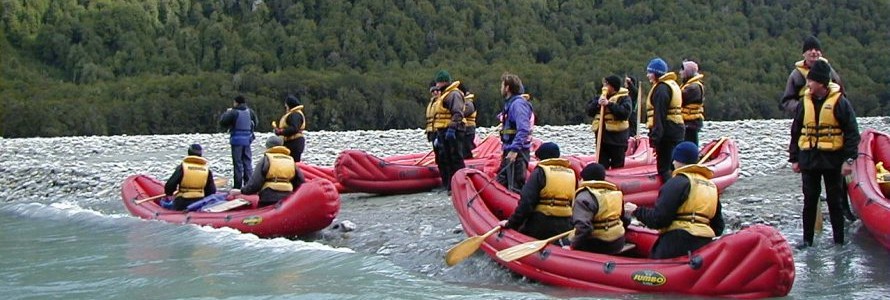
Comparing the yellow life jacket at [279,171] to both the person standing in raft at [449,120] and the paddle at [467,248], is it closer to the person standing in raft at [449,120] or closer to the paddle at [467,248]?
the person standing in raft at [449,120]

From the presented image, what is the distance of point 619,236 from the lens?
6.71 metres

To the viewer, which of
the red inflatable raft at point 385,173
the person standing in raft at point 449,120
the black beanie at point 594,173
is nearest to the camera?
the black beanie at point 594,173

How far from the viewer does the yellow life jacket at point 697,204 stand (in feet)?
19.9

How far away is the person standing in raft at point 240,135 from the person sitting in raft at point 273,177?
297 cm

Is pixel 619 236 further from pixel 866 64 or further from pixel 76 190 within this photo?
pixel 866 64

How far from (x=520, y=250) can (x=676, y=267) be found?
1.21m

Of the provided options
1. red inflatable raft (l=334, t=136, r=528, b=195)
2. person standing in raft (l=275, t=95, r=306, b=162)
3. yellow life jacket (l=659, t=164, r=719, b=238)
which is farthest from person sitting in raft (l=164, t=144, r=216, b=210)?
yellow life jacket (l=659, t=164, r=719, b=238)

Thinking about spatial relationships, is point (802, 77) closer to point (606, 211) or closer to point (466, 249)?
point (606, 211)

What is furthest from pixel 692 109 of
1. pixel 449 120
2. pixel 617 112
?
pixel 449 120

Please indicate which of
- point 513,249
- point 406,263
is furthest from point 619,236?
point 406,263

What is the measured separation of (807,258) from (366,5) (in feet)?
312

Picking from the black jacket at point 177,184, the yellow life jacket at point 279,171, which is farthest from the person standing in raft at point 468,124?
the black jacket at point 177,184

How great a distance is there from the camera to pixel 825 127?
23.0 feet

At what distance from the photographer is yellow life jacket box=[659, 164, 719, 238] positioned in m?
6.06
